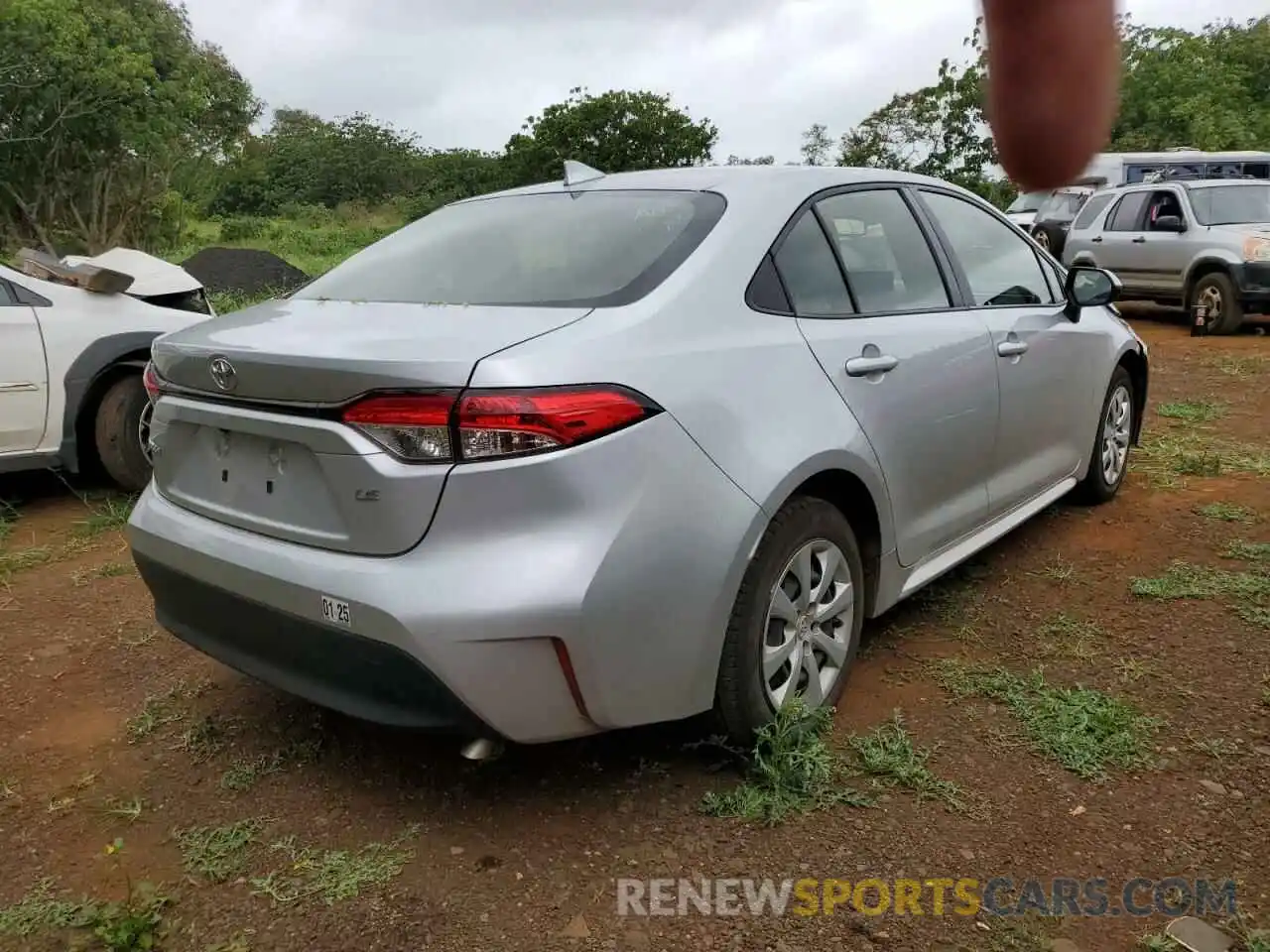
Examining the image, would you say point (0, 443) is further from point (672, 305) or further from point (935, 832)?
point (935, 832)

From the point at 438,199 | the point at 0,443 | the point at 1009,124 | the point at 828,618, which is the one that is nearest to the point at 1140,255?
the point at 828,618

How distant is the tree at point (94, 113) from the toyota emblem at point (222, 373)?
13.1 metres

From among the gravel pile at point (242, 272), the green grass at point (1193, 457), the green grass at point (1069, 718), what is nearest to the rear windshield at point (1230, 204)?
the green grass at point (1193, 457)

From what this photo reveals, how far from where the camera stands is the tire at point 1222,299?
10047 millimetres

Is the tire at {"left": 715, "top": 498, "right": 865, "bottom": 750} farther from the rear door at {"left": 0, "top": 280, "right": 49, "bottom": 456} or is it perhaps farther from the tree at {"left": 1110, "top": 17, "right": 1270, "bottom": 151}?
the rear door at {"left": 0, "top": 280, "right": 49, "bottom": 456}

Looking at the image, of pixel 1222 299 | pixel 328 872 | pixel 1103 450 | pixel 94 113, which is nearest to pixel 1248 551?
pixel 1103 450

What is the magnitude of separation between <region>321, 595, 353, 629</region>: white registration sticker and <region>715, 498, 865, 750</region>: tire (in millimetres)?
860

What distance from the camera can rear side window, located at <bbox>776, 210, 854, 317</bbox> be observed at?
9.21 feet

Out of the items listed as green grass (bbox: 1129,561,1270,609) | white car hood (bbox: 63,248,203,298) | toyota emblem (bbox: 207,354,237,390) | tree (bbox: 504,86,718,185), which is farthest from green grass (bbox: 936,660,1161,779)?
tree (bbox: 504,86,718,185)

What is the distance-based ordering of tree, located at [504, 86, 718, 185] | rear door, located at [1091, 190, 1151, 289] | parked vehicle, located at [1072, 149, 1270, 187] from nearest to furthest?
1. rear door, located at [1091, 190, 1151, 289]
2. parked vehicle, located at [1072, 149, 1270, 187]
3. tree, located at [504, 86, 718, 185]

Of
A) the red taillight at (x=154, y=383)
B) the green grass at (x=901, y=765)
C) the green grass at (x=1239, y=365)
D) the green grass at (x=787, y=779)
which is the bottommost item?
the green grass at (x=1239, y=365)

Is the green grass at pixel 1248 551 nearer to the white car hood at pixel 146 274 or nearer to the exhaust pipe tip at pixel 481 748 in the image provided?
the exhaust pipe tip at pixel 481 748

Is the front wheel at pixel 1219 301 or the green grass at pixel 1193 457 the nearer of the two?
the green grass at pixel 1193 457

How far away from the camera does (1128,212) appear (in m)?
11.4
